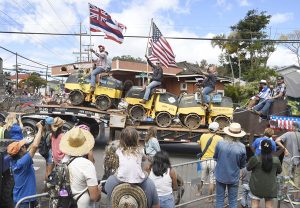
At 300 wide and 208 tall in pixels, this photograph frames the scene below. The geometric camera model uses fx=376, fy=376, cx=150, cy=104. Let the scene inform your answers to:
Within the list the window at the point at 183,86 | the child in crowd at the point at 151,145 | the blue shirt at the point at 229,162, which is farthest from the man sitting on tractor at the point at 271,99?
the window at the point at 183,86

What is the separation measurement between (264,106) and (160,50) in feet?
13.4

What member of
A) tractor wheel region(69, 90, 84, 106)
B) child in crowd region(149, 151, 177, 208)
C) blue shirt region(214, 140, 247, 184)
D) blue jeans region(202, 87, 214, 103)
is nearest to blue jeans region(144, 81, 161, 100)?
blue jeans region(202, 87, 214, 103)

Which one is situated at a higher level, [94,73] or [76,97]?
[94,73]

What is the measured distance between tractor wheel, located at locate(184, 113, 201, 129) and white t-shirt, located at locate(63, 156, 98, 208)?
9005mm

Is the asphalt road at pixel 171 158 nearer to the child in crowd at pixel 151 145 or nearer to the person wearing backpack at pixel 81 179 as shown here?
the child in crowd at pixel 151 145

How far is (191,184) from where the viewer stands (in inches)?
267

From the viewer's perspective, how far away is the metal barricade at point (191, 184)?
6539 millimetres

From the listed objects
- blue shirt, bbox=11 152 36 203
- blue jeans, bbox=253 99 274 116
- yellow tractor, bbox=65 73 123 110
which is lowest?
blue shirt, bbox=11 152 36 203

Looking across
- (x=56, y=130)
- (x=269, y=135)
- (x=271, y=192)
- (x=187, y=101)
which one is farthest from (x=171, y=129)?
(x=271, y=192)

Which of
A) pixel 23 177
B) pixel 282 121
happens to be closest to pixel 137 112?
pixel 282 121

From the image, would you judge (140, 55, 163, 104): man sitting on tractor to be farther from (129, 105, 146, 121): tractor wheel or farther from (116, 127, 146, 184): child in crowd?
(116, 127, 146, 184): child in crowd

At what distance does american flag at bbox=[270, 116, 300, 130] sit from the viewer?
1154 cm

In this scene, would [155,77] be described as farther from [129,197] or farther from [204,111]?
[129,197]

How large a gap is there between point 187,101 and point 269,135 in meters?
5.07
